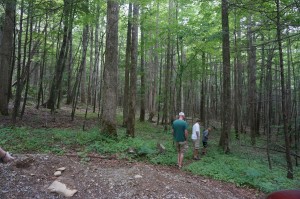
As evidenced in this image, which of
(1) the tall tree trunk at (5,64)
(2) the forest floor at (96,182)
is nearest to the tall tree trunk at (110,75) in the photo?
(2) the forest floor at (96,182)

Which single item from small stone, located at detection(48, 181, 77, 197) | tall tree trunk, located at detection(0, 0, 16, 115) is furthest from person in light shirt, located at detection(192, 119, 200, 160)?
tall tree trunk, located at detection(0, 0, 16, 115)

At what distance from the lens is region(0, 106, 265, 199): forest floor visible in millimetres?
5312

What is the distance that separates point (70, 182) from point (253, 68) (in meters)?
15.1

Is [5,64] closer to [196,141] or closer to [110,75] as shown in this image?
[110,75]

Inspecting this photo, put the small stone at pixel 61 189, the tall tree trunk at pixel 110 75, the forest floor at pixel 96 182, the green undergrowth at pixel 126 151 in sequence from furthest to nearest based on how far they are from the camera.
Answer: the tall tree trunk at pixel 110 75 → the green undergrowth at pixel 126 151 → the forest floor at pixel 96 182 → the small stone at pixel 61 189

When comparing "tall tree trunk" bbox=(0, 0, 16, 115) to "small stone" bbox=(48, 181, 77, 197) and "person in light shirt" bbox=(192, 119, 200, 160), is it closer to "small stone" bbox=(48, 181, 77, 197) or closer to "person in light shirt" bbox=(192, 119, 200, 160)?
"small stone" bbox=(48, 181, 77, 197)

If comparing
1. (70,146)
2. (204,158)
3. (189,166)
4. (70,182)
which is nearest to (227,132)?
(204,158)

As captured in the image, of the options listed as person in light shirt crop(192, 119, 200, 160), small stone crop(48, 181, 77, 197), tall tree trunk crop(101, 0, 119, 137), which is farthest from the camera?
person in light shirt crop(192, 119, 200, 160)

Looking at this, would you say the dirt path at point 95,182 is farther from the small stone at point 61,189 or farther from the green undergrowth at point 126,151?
the green undergrowth at point 126,151

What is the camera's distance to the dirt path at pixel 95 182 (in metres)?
5.31

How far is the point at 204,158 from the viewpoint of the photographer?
990 centimetres

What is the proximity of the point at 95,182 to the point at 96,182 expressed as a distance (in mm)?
24

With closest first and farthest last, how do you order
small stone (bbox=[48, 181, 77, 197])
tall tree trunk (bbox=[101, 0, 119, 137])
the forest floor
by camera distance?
→ small stone (bbox=[48, 181, 77, 197])
the forest floor
tall tree trunk (bbox=[101, 0, 119, 137])

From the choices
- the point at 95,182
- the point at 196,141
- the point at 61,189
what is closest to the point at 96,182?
the point at 95,182
